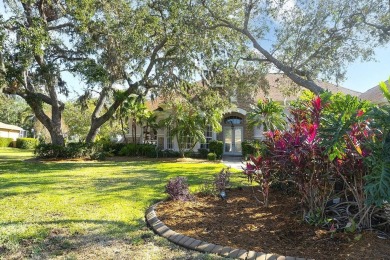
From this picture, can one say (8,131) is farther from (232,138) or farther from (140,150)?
(232,138)

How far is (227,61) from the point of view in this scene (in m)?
15.3

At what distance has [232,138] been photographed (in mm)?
25484

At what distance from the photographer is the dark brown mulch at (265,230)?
401cm

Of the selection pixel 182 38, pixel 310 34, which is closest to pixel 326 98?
pixel 310 34

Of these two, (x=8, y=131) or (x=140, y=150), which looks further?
(x=8, y=131)

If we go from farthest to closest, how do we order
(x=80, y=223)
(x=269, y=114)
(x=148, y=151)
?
(x=148, y=151) → (x=269, y=114) → (x=80, y=223)

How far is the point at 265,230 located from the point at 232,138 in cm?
2080

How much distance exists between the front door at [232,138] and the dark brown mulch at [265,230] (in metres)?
18.7

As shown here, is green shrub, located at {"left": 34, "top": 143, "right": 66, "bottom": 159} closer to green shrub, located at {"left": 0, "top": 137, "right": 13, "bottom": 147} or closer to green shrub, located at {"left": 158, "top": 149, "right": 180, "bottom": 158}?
green shrub, located at {"left": 158, "top": 149, "right": 180, "bottom": 158}

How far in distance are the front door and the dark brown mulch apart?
18728 millimetres

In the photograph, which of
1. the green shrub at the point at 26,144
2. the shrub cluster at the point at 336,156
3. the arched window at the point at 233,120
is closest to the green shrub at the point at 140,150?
the arched window at the point at 233,120

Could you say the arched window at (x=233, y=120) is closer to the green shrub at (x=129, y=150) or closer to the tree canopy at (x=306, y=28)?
the green shrub at (x=129, y=150)

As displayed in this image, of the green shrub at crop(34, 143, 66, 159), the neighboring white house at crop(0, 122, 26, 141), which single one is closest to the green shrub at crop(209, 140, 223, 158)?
the green shrub at crop(34, 143, 66, 159)

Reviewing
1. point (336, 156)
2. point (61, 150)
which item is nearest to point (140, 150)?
point (61, 150)
